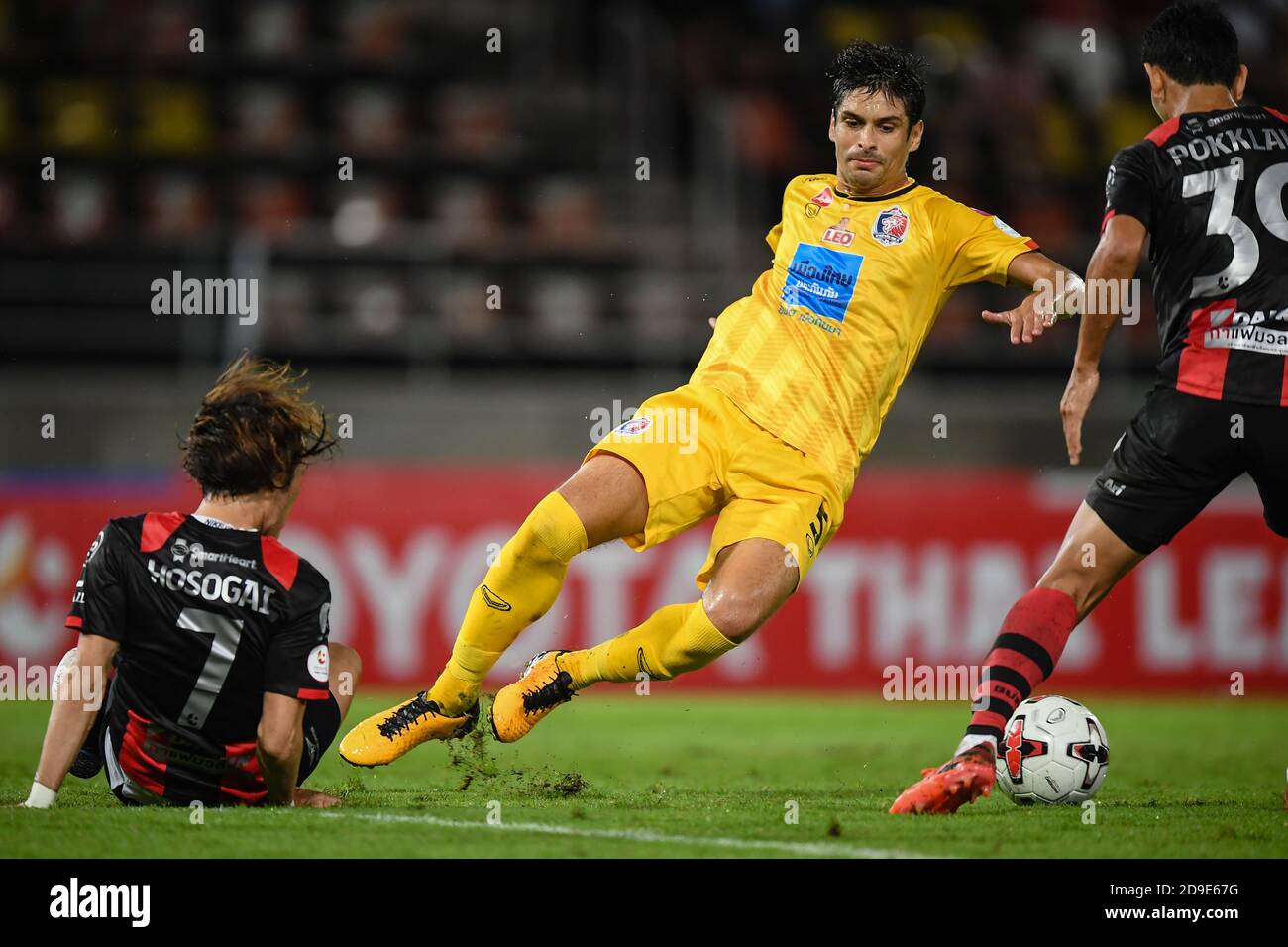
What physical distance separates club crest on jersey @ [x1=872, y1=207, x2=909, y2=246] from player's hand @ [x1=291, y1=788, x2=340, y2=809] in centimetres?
256

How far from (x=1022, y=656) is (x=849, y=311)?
4.21 feet

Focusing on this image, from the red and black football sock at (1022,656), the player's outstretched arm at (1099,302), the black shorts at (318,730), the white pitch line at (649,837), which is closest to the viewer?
the white pitch line at (649,837)

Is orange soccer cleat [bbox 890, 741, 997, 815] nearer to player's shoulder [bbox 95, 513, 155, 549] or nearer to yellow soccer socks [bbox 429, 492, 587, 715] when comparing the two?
yellow soccer socks [bbox 429, 492, 587, 715]

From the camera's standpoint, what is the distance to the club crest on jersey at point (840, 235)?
5.34 meters

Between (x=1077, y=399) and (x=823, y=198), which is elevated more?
(x=823, y=198)

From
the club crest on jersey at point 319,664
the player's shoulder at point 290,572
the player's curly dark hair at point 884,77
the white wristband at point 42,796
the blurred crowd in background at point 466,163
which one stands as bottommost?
the white wristband at point 42,796

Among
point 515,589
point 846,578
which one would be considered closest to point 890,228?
point 515,589

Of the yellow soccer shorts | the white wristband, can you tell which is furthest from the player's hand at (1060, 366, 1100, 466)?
the white wristband

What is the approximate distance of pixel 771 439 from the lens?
527 cm

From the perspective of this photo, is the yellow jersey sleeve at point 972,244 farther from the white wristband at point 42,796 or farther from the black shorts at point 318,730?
the white wristband at point 42,796

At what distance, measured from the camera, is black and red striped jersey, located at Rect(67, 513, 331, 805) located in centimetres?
430

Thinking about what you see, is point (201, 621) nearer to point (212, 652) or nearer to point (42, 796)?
point (212, 652)

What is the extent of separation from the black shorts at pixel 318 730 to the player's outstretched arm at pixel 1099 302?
93.6 inches

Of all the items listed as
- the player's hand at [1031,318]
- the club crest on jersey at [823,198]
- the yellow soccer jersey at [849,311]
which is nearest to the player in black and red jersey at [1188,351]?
the player's hand at [1031,318]
